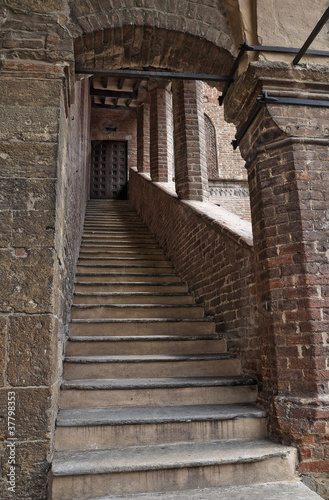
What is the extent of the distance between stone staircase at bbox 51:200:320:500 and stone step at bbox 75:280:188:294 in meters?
0.01

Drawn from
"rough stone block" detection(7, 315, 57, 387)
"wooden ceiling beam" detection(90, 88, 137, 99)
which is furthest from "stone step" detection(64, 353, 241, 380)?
"wooden ceiling beam" detection(90, 88, 137, 99)

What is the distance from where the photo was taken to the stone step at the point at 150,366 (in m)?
3.52

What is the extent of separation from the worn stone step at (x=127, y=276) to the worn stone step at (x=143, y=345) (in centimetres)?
150

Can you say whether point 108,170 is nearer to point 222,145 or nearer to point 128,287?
point 222,145

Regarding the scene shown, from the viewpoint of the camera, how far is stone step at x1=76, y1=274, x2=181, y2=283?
17.3ft

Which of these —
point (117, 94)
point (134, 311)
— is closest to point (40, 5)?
point (134, 311)

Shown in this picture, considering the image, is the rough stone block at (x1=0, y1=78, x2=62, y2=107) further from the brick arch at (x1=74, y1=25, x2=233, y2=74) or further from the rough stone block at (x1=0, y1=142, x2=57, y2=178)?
the brick arch at (x1=74, y1=25, x2=233, y2=74)

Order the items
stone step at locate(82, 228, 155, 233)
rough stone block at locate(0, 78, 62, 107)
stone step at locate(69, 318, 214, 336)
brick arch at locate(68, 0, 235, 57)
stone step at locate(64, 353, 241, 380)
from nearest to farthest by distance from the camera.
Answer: rough stone block at locate(0, 78, 62, 107) → brick arch at locate(68, 0, 235, 57) → stone step at locate(64, 353, 241, 380) → stone step at locate(69, 318, 214, 336) → stone step at locate(82, 228, 155, 233)

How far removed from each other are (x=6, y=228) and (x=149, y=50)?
6.98 feet

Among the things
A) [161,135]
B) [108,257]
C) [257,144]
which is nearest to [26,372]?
[257,144]

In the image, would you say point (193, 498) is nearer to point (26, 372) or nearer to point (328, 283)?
point (26, 372)

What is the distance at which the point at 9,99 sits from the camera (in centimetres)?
285

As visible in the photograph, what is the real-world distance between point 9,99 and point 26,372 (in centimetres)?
196

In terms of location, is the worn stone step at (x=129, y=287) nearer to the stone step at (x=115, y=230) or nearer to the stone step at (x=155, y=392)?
the stone step at (x=155, y=392)
